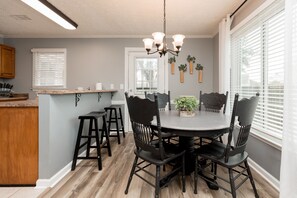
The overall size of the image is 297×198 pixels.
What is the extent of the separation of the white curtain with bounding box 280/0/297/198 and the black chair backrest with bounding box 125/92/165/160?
3.45 ft

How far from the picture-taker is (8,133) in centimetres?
195

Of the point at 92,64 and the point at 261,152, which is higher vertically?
the point at 92,64

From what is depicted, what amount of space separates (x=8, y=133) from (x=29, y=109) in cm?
35

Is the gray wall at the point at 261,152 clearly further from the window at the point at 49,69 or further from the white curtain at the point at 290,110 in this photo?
the window at the point at 49,69

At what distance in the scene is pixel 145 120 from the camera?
5.46 feet

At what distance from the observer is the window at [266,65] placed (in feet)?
6.67

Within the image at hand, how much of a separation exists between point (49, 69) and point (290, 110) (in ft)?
16.4

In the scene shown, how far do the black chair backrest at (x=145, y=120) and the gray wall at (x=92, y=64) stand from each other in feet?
9.49

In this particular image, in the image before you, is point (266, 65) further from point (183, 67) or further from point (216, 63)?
point (183, 67)

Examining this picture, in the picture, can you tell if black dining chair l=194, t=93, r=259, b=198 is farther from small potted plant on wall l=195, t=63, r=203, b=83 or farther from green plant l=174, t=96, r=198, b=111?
small potted plant on wall l=195, t=63, r=203, b=83

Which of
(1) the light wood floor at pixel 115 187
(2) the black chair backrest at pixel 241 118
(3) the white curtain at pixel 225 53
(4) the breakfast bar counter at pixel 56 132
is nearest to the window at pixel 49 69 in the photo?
(4) the breakfast bar counter at pixel 56 132

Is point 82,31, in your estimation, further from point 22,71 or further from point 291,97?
point 291,97

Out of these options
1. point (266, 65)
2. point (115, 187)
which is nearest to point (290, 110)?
point (266, 65)

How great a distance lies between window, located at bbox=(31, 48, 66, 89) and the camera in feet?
15.1
